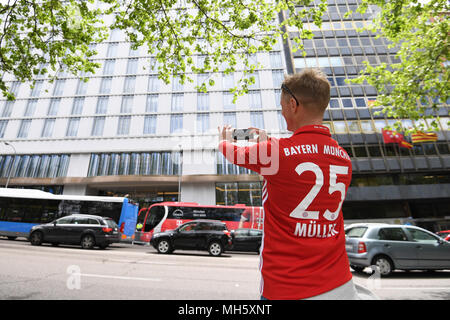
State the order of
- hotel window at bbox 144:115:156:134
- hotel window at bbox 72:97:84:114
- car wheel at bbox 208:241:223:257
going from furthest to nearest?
hotel window at bbox 72:97:84:114
hotel window at bbox 144:115:156:134
car wheel at bbox 208:241:223:257

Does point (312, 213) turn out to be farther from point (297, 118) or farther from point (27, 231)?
point (27, 231)

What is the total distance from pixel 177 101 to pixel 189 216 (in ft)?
64.9

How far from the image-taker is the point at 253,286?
18.0ft

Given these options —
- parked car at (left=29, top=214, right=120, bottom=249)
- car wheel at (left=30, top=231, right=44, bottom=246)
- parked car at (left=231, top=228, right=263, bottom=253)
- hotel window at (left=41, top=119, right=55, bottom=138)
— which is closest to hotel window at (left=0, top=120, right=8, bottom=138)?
hotel window at (left=41, top=119, right=55, bottom=138)

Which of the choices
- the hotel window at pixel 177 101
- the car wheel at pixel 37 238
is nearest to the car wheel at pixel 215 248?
the car wheel at pixel 37 238

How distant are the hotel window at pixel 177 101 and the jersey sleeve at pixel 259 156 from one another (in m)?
31.5

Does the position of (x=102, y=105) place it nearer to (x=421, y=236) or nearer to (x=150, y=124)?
(x=150, y=124)

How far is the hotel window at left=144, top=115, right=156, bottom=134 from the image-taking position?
100 feet

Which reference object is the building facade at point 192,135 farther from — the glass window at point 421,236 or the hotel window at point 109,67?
the glass window at point 421,236

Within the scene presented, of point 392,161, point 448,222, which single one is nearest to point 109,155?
point 392,161

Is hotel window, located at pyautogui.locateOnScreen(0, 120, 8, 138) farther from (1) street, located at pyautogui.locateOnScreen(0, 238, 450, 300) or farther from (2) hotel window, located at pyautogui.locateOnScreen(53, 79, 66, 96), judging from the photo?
(1) street, located at pyautogui.locateOnScreen(0, 238, 450, 300)

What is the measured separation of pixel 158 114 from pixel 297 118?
31.8 meters

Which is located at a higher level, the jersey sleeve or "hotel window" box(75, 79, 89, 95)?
"hotel window" box(75, 79, 89, 95)

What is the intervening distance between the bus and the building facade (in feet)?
35.0
